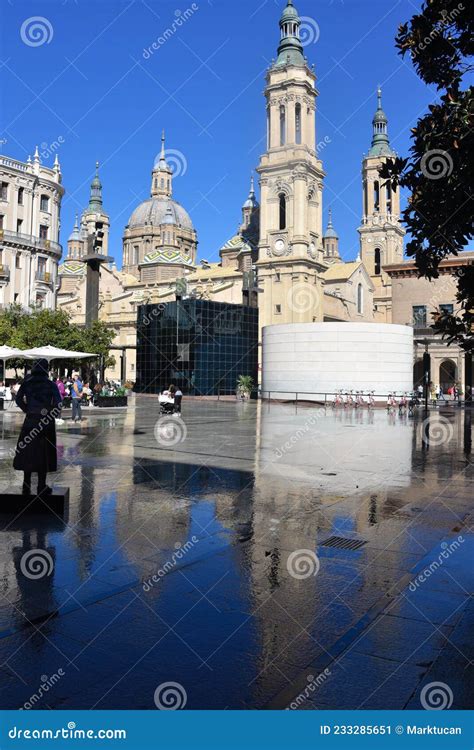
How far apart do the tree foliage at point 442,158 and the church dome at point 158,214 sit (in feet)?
352

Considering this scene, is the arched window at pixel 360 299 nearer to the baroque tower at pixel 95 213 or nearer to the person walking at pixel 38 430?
the baroque tower at pixel 95 213

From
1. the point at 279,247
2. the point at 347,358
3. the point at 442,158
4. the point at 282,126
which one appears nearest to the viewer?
the point at 442,158

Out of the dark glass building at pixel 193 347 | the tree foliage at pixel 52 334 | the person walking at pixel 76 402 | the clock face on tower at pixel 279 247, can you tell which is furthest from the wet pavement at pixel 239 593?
the clock face on tower at pixel 279 247

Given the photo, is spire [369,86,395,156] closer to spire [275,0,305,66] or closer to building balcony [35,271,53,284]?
spire [275,0,305,66]

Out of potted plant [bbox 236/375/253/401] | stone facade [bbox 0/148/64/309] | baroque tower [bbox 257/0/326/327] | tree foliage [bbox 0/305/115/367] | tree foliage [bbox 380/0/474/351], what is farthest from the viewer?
baroque tower [bbox 257/0/326/327]

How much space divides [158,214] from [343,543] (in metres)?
111

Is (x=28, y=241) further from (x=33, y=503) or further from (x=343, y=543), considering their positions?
(x=343, y=543)

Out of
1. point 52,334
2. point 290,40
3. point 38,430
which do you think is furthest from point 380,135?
point 38,430

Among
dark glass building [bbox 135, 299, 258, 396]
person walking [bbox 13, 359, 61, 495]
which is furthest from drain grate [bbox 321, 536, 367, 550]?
dark glass building [bbox 135, 299, 258, 396]

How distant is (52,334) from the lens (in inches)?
1469

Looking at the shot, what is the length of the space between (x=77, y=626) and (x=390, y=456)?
11.0 meters

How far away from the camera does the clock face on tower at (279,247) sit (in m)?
69.7

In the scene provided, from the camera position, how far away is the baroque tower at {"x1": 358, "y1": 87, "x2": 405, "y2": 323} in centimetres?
9331

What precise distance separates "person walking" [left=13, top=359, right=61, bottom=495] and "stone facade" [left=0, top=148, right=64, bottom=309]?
1765 inches
